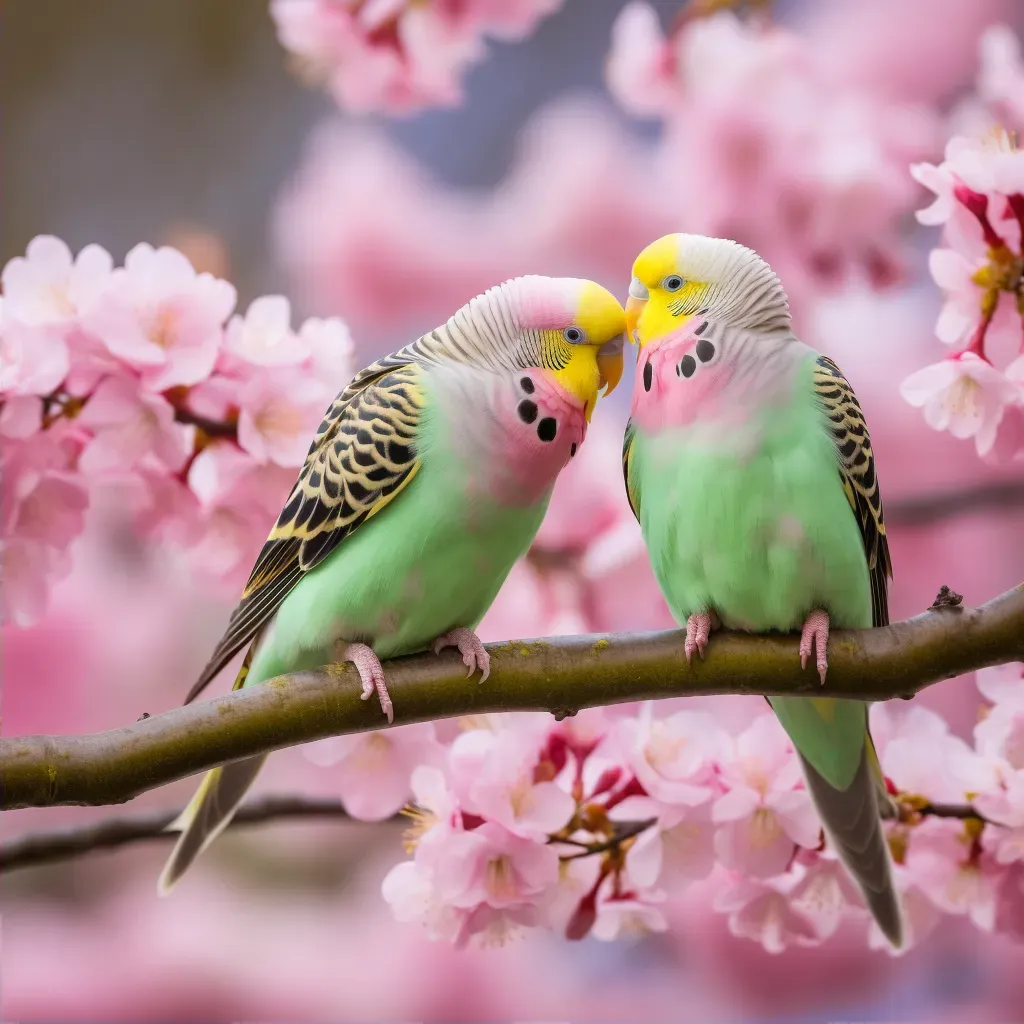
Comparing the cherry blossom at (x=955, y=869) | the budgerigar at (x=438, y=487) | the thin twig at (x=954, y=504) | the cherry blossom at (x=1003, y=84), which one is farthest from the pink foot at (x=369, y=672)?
the cherry blossom at (x=1003, y=84)

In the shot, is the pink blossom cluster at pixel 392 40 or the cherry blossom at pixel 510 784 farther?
the pink blossom cluster at pixel 392 40

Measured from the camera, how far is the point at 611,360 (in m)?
0.94

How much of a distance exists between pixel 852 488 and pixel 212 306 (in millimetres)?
608

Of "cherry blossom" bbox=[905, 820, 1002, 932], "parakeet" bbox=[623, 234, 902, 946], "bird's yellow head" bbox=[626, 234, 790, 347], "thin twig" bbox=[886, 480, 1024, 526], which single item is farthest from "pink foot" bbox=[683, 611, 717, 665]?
"thin twig" bbox=[886, 480, 1024, 526]

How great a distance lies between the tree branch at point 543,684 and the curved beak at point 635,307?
25 centimetres

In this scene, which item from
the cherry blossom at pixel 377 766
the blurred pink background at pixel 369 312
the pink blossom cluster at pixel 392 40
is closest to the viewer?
the cherry blossom at pixel 377 766

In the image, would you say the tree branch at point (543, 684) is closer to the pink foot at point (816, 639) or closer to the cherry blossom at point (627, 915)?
the pink foot at point (816, 639)

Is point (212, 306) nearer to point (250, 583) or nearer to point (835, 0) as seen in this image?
point (250, 583)

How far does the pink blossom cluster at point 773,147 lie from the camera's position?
144cm

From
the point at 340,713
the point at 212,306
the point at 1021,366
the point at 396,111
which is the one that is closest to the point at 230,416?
the point at 212,306

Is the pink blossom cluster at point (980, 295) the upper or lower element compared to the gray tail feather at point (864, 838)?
upper

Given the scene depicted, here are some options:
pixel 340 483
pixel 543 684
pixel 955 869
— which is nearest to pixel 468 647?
pixel 543 684

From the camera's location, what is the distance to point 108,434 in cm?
107

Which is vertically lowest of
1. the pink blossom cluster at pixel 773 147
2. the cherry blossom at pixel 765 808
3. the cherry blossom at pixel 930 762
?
the cherry blossom at pixel 765 808
